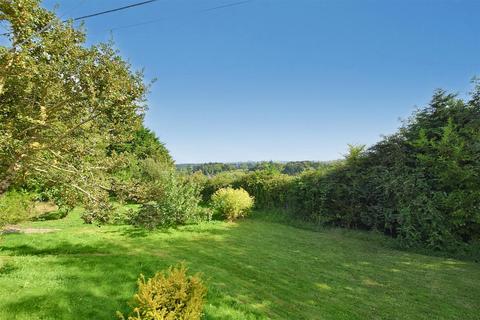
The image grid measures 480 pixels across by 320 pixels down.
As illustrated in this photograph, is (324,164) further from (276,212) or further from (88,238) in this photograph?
(88,238)

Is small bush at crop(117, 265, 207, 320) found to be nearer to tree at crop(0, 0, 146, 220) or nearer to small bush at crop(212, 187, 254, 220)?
tree at crop(0, 0, 146, 220)

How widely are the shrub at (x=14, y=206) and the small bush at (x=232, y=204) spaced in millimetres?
9409

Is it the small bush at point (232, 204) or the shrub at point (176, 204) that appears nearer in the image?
the shrub at point (176, 204)

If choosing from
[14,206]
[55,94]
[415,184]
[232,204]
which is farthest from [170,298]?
[232,204]

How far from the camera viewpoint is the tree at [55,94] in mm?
5609

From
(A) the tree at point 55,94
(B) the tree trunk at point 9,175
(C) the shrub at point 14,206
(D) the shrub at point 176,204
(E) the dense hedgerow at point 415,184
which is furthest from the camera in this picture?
(D) the shrub at point 176,204

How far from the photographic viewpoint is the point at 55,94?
6121 millimetres

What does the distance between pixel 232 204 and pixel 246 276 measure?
9127mm

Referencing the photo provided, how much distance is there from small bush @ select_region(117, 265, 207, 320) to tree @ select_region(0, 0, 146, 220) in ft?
11.1

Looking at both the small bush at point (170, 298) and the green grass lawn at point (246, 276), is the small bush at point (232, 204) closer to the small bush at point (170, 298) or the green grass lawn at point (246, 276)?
the green grass lawn at point (246, 276)

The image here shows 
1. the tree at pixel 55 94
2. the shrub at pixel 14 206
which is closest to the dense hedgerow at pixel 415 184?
the tree at pixel 55 94

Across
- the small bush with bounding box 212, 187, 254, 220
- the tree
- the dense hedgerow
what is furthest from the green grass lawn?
the small bush with bounding box 212, 187, 254, 220

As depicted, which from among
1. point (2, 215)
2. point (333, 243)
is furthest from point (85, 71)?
point (333, 243)

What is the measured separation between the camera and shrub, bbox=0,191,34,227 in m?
12.3
